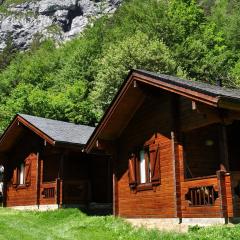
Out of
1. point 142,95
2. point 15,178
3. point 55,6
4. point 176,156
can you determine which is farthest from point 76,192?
point 55,6

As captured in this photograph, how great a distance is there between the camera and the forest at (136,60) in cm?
4316

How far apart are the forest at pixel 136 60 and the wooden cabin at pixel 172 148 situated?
23130 millimetres

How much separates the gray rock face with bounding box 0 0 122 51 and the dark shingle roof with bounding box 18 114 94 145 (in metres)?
95.8

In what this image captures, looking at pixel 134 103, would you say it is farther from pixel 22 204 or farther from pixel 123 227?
pixel 22 204

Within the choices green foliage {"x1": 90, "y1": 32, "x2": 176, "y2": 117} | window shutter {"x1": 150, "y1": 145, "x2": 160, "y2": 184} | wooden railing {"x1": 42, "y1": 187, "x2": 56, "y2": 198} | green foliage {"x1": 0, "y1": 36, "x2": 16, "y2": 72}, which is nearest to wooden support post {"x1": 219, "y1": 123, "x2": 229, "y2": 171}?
window shutter {"x1": 150, "y1": 145, "x2": 160, "y2": 184}

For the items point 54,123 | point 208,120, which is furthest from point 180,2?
point 208,120

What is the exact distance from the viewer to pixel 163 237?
13.1 meters

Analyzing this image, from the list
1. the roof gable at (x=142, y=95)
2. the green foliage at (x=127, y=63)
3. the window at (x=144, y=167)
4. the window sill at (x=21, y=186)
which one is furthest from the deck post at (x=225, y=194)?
the green foliage at (x=127, y=63)

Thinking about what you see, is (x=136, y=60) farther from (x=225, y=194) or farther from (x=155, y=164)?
(x=225, y=194)

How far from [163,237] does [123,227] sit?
341 centimetres

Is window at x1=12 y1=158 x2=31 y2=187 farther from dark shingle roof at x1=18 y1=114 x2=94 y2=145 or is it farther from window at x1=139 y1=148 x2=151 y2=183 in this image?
window at x1=139 y1=148 x2=151 y2=183

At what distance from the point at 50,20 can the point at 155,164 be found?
117744mm

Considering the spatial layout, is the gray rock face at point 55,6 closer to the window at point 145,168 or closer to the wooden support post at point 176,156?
the window at point 145,168

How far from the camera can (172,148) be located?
49.7ft
